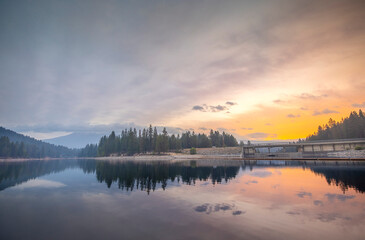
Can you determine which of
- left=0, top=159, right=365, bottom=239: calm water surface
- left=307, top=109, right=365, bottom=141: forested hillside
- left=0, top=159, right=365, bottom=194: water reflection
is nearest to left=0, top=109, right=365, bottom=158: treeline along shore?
left=307, top=109, right=365, bottom=141: forested hillside

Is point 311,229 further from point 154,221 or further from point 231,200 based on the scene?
point 154,221

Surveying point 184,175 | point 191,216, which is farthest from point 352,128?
point 191,216

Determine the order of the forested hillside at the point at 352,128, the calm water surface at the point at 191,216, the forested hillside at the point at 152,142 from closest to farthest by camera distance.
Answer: the calm water surface at the point at 191,216
the forested hillside at the point at 352,128
the forested hillside at the point at 152,142

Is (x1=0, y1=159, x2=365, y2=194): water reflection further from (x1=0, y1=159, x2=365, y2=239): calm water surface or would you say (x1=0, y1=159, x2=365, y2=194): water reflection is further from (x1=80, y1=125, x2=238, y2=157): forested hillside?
(x1=80, y1=125, x2=238, y2=157): forested hillside

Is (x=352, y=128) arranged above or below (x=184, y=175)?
above

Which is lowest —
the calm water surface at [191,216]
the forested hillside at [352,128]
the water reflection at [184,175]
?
the water reflection at [184,175]

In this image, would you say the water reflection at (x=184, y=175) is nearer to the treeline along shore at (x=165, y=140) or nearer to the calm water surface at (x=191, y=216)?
the calm water surface at (x=191, y=216)

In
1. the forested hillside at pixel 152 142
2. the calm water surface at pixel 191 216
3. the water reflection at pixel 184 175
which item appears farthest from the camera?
the forested hillside at pixel 152 142

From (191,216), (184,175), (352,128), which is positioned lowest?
(184,175)

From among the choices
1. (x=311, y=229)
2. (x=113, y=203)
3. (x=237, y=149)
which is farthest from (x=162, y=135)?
(x=311, y=229)

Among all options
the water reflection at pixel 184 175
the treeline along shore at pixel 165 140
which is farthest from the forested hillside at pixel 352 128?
the water reflection at pixel 184 175

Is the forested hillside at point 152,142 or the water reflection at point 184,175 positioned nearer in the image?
the water reflection at point 184,175

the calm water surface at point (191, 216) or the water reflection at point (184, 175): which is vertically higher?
the calm water surface at point (191, 216)

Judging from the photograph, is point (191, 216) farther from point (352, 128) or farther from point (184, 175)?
point (352, 128)
